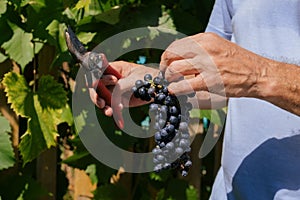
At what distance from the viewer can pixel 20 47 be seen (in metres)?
1.90

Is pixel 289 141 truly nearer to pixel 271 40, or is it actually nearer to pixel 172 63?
pixel 271 40

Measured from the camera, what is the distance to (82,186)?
230 centimetres

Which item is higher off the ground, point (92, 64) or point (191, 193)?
point (92, 64)

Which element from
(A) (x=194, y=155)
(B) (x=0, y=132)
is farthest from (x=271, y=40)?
(A) (x=194, y=155)

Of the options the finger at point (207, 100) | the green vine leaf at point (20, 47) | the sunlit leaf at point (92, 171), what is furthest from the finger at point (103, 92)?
the sunlit leaf at point (92, 171)

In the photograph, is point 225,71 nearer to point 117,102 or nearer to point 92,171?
point 117,102

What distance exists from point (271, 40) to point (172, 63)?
1.04ft

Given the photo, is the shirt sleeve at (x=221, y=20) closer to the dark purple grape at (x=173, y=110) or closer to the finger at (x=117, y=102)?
the finger at (x=117, y=102)

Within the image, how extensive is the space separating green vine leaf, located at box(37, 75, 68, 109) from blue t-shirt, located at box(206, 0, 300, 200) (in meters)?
0.77

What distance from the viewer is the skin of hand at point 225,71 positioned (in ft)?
2.98

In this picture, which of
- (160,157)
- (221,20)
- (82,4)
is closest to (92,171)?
(82,4)

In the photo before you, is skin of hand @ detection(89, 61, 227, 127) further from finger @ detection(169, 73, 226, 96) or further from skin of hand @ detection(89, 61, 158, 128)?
finger @ detection(169, 73, 226, 96)

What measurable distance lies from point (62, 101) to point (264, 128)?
2.91 feet

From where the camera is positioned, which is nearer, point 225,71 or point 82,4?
point 225,71
